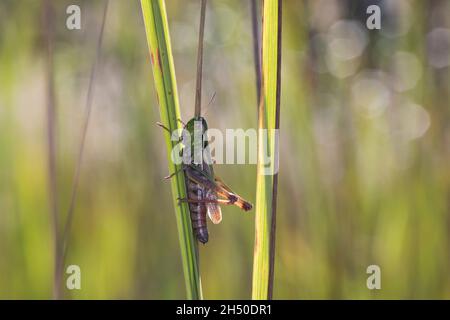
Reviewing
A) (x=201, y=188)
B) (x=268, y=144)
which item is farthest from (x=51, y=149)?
(x=268, y=144)

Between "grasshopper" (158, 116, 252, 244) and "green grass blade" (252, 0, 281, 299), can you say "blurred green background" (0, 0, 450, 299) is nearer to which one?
"grasshopper" (158, 116, 252, 244)

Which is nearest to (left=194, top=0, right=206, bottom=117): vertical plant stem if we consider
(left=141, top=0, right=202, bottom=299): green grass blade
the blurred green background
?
(left=141, top=0, right=202, bottom=299): green grass blade

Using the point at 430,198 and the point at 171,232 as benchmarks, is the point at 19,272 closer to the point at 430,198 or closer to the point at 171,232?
the point at 171,232

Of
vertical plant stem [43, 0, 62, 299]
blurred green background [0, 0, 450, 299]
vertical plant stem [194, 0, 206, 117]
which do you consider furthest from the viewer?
blurred green background [0, 0, 450, 299]

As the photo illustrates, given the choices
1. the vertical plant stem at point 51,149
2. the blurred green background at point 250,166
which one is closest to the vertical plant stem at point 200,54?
the vertical plant stem at point 51,149

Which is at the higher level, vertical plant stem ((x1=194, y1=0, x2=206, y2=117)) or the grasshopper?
vertical plant stem ((x1=194, y1=0, x2=206, y2=117))

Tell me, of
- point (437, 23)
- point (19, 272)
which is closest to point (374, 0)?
point (437, 23)

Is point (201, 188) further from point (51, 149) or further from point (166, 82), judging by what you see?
point (51, 149)
